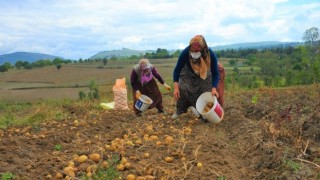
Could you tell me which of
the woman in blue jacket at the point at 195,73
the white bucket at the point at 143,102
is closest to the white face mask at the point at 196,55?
the woman in blue jacket at the point at 195,73

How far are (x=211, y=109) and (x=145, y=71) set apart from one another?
2.25m

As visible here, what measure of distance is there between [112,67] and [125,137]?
2983cm

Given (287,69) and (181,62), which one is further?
(287,69)

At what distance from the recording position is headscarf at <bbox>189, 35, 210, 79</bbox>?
6.72 meters

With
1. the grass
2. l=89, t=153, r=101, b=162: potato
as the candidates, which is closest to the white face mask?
l=89, t=153, r=101, b=162: potato

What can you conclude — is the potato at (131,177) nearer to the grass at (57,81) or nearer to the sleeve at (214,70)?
the sleeve at (214,70)

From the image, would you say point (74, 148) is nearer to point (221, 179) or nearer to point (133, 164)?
point (133, 164)

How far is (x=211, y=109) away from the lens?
6.46 metres

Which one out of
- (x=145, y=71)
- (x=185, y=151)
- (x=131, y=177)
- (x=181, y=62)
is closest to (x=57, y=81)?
(x=145, y=71)

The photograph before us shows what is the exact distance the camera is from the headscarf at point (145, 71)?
8.23 metres

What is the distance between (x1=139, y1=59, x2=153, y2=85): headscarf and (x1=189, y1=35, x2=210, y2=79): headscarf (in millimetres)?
1483

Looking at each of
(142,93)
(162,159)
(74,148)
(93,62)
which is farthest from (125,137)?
(93,62)

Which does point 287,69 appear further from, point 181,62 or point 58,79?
point 181,62

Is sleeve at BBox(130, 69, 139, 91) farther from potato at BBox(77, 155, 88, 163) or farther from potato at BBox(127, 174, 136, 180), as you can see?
potato at BBox(127, 174, 136, 180)
